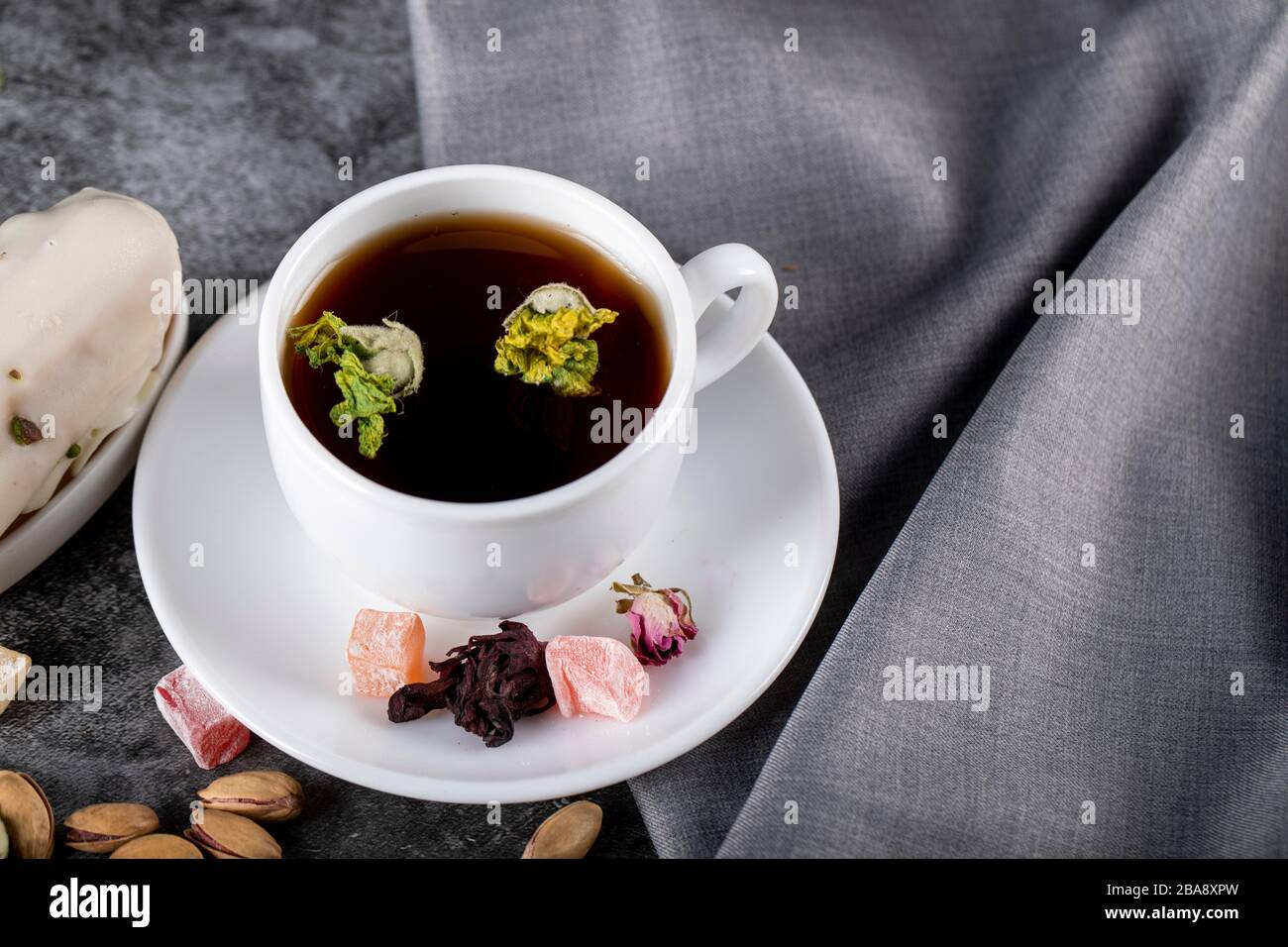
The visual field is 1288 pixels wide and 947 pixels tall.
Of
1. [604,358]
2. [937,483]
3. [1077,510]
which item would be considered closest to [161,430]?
[604,358]

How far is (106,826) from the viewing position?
123cm

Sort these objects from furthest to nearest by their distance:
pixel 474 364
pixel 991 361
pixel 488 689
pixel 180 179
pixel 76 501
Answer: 1. pixel 180 179
2. pixel 991 361
3. pixel 76 501
4. pixel 474 364
5. pixel 488 689

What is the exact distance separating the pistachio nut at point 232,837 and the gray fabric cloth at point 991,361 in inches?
14.9

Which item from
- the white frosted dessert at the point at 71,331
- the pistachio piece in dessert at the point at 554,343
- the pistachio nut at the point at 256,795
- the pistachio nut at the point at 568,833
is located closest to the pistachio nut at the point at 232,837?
the pistachio nut at the point at 256,795

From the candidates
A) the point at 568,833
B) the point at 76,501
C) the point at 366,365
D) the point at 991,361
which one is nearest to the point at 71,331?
the point at 76,501

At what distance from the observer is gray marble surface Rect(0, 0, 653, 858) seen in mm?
1294

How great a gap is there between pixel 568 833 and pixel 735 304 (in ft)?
1.89

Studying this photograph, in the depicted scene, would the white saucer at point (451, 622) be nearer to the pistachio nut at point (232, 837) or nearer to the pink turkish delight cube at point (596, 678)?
→ the pink turkish delight cube at point (596, 678)

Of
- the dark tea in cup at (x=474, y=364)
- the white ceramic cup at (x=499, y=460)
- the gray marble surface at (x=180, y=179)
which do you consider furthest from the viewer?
the gray marble surface at (x=180, y=179)

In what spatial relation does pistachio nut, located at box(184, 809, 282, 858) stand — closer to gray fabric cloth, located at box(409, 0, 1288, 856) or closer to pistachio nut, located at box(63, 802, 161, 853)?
pistachio nut, located at box(63, 802, 161, 853)

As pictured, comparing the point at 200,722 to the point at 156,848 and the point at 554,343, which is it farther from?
the point at 554,343

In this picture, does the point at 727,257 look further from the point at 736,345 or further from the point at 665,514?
the point at 665,514

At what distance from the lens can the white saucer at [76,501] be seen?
1314 millimetres

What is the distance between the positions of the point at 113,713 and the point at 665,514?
0.64m
